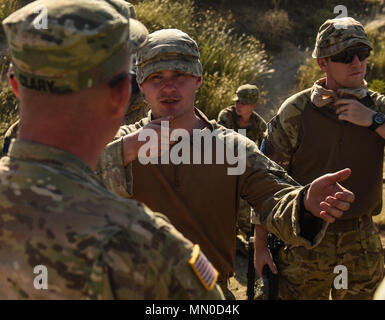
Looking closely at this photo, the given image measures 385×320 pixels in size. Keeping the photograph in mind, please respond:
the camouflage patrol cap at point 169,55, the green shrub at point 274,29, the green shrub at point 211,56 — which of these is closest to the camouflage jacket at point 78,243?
the camouflage patrol cap at point 169,55

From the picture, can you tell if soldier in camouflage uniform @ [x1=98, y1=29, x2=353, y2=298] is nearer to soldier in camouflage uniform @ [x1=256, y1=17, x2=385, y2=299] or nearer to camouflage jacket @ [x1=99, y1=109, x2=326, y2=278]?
camouflage jacket @ [x1=99, y1=109, x2=326, y2=278]

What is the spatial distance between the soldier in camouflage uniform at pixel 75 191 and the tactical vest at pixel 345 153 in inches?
89.2

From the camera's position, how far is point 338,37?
3.55 metres

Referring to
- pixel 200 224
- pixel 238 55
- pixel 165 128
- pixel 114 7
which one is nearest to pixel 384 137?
pixel 200 224

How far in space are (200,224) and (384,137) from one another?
4.78 ft

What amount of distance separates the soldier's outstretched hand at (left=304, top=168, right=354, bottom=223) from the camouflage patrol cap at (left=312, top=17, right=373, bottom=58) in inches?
58.3

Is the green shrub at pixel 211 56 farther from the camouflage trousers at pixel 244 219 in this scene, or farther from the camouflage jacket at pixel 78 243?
the camouflage jacket at pixel 78 243

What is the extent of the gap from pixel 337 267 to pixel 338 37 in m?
1.41

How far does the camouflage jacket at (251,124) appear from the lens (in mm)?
7570

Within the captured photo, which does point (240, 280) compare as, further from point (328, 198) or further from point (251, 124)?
point (328, 198)

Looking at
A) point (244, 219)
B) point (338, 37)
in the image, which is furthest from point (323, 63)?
point (244, 219)

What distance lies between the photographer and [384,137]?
342 cm

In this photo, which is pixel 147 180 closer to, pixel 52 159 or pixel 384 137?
pixel 52 159

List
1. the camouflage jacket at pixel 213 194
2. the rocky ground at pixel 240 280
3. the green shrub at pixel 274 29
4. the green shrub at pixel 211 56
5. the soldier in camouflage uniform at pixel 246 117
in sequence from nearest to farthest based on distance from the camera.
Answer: the camouflage jacket at pixel 213 194, the rocky ground at pixel 240 280, the soldier in camouflage uniform at pixel 246 117, the green shrub at pixel 211 56, the green shrub at pixel 274 29
